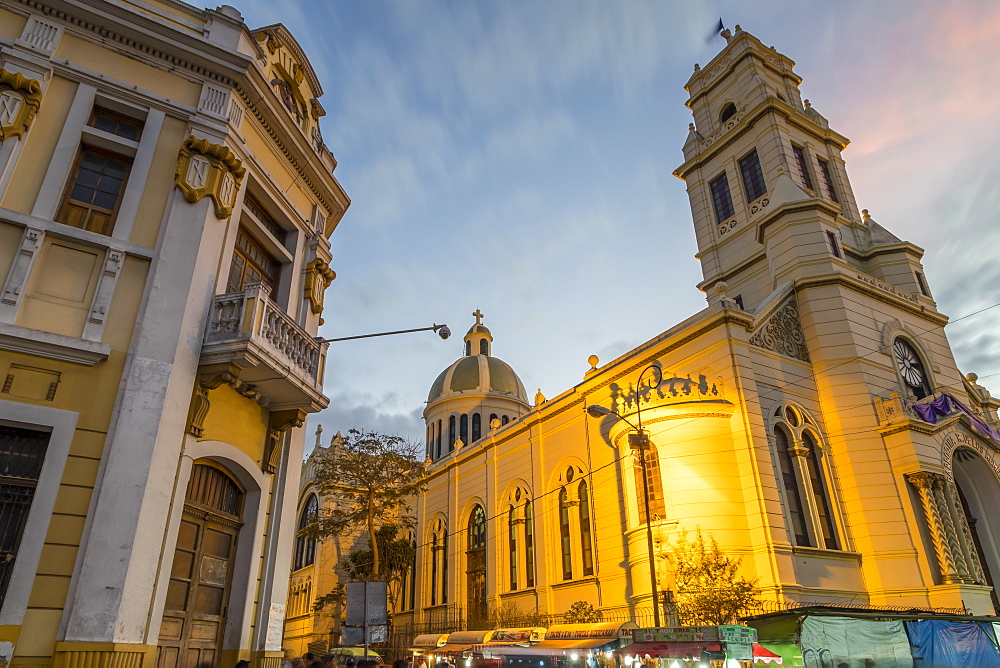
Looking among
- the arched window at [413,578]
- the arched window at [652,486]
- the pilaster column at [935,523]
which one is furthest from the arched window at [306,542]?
the pilaster column at [935,523]

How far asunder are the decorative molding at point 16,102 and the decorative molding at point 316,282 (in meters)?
5.19

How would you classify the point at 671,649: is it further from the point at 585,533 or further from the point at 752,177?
the point at 752,177

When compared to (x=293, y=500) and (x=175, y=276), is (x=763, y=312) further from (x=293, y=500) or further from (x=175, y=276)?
(x=175, y=276)

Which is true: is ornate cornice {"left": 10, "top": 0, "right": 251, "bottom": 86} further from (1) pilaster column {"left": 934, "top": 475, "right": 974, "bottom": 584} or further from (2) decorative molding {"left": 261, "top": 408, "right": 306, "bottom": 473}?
(1) pilaster column {"left": 934, "top": 475, "right": 974, "bottom": 584}

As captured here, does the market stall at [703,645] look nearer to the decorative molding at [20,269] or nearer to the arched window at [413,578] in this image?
the decorative molding at [20,269]

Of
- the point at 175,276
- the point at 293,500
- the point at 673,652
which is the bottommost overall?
the point at 673,652

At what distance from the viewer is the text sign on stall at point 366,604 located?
450 inches

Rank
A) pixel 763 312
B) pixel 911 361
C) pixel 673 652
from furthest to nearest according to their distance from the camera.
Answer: pixel 911 361, pixel 763 312, pixel 673 652

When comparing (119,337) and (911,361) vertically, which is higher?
(911,361)

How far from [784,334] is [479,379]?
3155 centimetres

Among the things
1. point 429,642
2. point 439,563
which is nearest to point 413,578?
point 439,563

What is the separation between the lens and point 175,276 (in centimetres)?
948

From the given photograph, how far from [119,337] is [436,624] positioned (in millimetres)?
32452

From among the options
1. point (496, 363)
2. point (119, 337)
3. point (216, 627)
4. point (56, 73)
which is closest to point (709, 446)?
point (216, 627)
